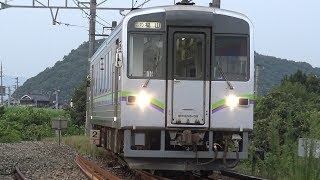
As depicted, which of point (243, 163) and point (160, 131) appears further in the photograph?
point (243, 163)

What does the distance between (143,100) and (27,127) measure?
42.4 meters

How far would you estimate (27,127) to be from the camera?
5172 cm

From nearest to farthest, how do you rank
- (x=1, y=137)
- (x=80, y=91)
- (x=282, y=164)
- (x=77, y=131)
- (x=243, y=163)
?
(x=282, y=164)
(x=243, y=163)
(x=1, y=137)
(x=77, y=131)
(x=80, y=91)

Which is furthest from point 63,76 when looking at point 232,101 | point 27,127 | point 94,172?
point 232,101

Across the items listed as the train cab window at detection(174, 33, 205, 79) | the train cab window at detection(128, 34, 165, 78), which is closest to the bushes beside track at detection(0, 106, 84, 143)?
the train cab window at detection(128, 34, 165, 78)

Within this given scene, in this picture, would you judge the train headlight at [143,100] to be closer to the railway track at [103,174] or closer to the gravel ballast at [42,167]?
the railway track at [103,174]

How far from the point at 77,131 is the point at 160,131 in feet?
121

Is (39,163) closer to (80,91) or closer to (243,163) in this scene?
(243,163)

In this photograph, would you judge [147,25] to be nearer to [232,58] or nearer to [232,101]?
[232,58]

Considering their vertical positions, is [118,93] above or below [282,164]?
above

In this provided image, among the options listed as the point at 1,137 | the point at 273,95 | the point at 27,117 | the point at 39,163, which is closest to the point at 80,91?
the point at 27,117

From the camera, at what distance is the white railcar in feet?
36.4

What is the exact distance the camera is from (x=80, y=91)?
5494cm

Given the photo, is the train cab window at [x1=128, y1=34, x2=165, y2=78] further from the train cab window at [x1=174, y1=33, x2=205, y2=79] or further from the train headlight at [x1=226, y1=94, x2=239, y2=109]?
the train headlight at [x1=226, y1=94, x2=239, y2=109]
